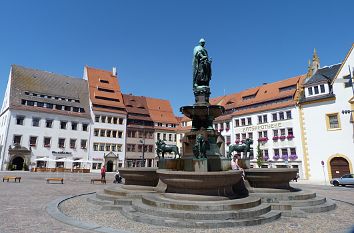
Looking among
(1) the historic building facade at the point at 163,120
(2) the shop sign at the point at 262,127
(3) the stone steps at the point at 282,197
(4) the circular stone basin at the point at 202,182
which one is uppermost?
(1) the historic building facade at the point at 163,120

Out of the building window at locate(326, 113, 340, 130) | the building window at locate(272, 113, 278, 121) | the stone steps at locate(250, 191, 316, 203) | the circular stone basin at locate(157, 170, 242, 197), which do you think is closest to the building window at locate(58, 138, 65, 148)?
the building window at locate(272, 113, 278, 121)

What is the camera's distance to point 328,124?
3198cm

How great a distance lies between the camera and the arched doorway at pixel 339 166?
30.6m

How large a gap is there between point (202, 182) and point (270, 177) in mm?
4279

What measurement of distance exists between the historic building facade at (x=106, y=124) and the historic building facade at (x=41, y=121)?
154 cm

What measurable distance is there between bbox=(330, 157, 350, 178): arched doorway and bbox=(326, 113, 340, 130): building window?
375 centimetres

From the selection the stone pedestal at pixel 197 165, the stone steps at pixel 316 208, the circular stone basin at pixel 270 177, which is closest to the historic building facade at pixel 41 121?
the stone pedestal at pixel 197 165

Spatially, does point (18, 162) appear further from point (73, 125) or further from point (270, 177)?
point (270, 177)

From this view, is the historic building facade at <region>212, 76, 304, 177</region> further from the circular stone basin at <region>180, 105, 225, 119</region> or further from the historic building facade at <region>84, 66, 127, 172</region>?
the circular stone basin at <region>180, 105, 225, 119</region>

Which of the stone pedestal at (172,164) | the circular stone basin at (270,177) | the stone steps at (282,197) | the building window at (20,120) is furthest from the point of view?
the building window at (20,120)

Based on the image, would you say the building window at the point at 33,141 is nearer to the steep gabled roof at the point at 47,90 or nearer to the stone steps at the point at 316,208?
the steep gabled roof at the point at 47,90

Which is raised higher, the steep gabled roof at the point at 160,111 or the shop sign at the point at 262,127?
the steep gabled roof at the point at 160,111

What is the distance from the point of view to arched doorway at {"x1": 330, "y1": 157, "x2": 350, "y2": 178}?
30639 mm

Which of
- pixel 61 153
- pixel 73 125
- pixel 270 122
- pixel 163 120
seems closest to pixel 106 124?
pixel 73 125
